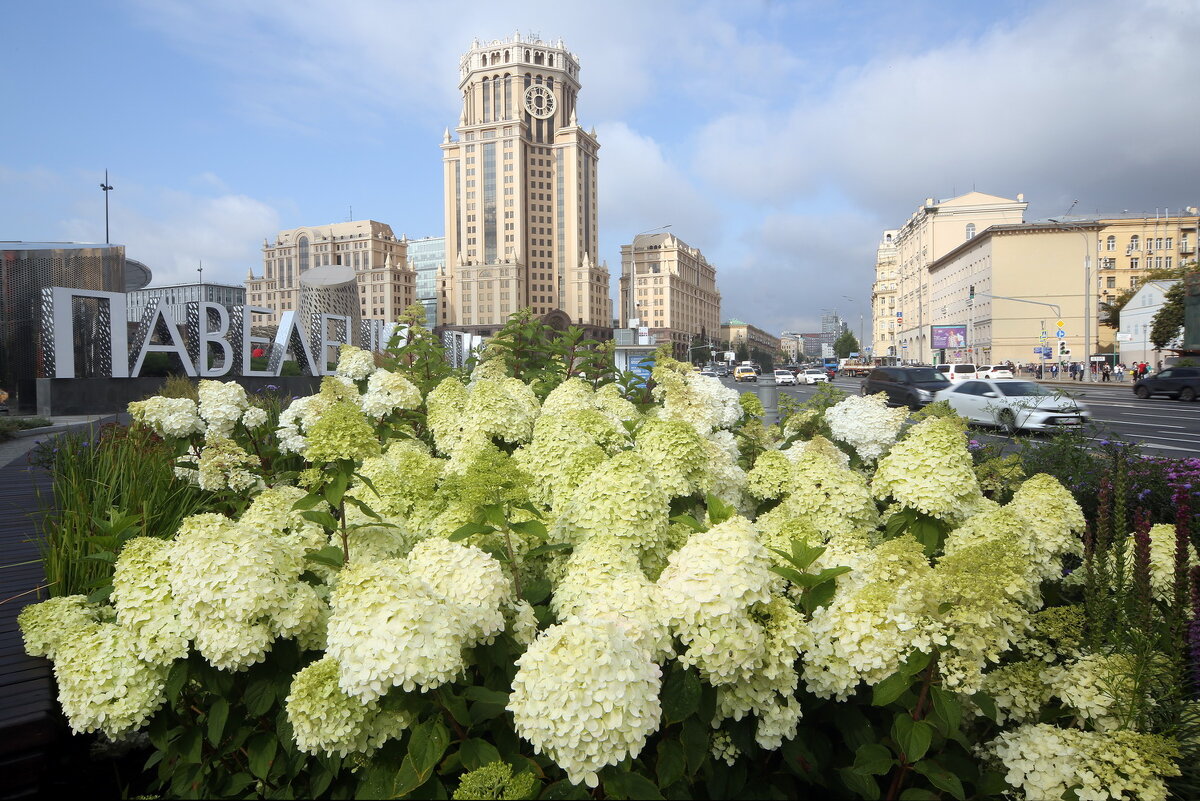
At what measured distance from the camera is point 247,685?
226cm

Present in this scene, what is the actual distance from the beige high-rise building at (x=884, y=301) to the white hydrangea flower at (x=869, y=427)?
13193cm

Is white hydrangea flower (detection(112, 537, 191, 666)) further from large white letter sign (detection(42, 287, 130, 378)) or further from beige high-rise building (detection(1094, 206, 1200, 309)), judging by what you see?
beige high-rise building (detection(1094, 206, 1200, 309))

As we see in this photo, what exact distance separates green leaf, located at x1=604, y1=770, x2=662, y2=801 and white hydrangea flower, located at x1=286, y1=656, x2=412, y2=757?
2.18ft

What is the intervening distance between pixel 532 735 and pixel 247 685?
1.27 metres

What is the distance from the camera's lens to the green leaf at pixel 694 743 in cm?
177

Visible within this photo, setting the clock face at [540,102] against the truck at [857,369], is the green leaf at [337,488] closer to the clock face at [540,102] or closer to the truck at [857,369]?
the truck at [857,369]

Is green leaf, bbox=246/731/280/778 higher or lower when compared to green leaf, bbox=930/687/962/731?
lower

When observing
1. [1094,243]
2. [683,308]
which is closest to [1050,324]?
[1094,243]

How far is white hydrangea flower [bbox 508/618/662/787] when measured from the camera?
5.04 ft

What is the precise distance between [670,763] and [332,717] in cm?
96

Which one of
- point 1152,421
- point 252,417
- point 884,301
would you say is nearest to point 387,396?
point 252,417

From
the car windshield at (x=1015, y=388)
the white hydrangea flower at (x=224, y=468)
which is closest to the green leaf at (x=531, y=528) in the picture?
the white hydrangea flower at (x=224, y=468)

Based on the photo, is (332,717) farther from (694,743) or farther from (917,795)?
(917,795)

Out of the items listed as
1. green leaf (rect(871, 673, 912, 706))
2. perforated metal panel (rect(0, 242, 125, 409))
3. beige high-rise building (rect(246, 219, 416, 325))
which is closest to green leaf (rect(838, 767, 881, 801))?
green leaf (rect(871, 673, 912, 706))
